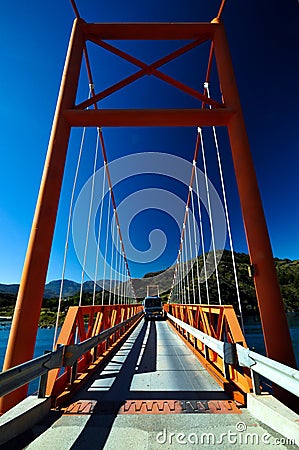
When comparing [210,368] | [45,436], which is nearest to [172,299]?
[210,368]

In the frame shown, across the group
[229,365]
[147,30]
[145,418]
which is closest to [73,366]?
[145,418]

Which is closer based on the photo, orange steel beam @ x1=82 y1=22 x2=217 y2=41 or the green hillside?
orange steel beam @ x1=82 y1=22 x2=217 y2=41

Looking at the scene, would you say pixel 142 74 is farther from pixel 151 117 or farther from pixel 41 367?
pixel 41 367

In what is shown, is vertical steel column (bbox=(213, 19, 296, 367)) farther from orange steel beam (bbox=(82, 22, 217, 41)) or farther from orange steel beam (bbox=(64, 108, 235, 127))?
orange steel beam (bbox=(82, 22, 217, 41))

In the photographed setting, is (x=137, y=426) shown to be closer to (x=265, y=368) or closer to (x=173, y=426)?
(x=173, y=426)

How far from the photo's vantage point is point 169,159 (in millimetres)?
13938

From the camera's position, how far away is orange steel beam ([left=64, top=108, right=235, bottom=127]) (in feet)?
14.3

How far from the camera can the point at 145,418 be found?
2254mm

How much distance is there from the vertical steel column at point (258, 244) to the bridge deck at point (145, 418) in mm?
968

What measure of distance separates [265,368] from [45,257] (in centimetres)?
289

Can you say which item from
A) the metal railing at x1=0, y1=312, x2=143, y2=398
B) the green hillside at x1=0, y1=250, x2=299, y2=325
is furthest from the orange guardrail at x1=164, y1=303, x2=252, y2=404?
the green hillside at x1=0, y1=250, x2=299, y2=325

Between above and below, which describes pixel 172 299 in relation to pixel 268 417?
above
